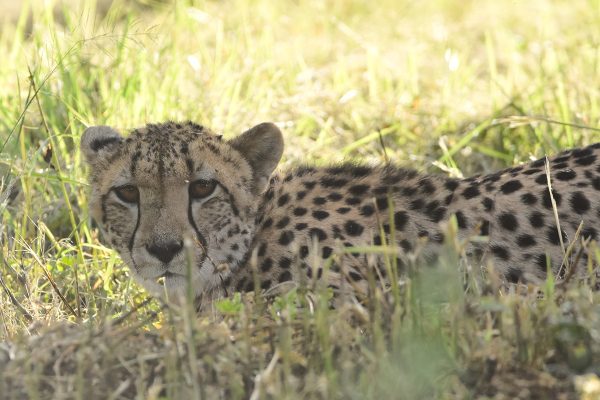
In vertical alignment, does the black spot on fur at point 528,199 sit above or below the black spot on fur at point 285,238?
above

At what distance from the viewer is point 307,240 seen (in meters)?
3.76

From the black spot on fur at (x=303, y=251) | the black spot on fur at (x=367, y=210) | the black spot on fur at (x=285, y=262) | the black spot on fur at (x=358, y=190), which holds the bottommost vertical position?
the black spot on fur at (x=285, y=262)

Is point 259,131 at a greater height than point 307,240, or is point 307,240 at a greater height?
point 259,131

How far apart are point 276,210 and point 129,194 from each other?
528 mm

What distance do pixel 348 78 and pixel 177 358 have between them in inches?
159

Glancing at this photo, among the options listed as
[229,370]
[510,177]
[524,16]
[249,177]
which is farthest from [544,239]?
[524,16]

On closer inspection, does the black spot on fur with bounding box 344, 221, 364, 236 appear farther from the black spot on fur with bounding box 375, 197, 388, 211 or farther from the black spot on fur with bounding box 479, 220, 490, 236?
the black spot on fur with bounding box 479, 220, 490, 236

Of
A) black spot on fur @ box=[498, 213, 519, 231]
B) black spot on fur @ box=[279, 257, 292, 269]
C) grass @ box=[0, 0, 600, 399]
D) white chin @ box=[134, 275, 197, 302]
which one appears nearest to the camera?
grass @ box=[0, 0, 600, 399]

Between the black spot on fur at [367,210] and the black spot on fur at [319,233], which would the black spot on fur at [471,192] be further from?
the black spot on fur at [319,233]

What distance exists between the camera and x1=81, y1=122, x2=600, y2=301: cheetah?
3.63m

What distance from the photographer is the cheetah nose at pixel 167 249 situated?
11.5 ft

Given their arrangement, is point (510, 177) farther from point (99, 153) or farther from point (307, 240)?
point (99, 153)

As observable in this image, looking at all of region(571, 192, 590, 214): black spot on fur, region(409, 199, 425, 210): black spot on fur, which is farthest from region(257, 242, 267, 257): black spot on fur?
region(571, 192, 590, 214): black spot on fur

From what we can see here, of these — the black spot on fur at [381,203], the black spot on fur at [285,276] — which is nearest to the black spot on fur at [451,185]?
the black spot on fur at [381,203]
